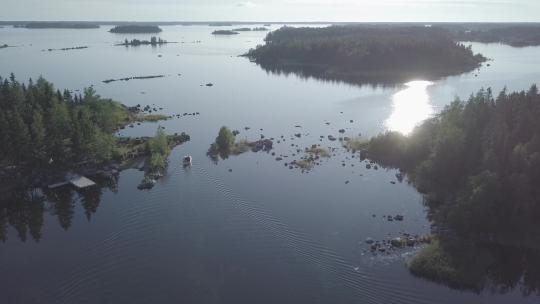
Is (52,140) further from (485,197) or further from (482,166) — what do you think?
(482,166)

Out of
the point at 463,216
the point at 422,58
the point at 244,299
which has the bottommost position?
the point at 244,299

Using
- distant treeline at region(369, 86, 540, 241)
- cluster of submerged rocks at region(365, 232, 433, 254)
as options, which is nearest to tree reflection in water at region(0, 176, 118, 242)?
cluster of submerged rocks at region(365, 232, 433, 254)

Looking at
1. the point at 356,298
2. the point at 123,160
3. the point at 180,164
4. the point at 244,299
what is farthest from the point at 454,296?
the point at 123,160

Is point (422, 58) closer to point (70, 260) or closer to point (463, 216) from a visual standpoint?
point (463, 216)

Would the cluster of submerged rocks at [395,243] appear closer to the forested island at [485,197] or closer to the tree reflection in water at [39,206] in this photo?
the forested island at [485,197]

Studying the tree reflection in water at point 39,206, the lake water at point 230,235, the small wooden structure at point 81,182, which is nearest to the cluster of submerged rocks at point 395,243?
the lake water at point 230,235
